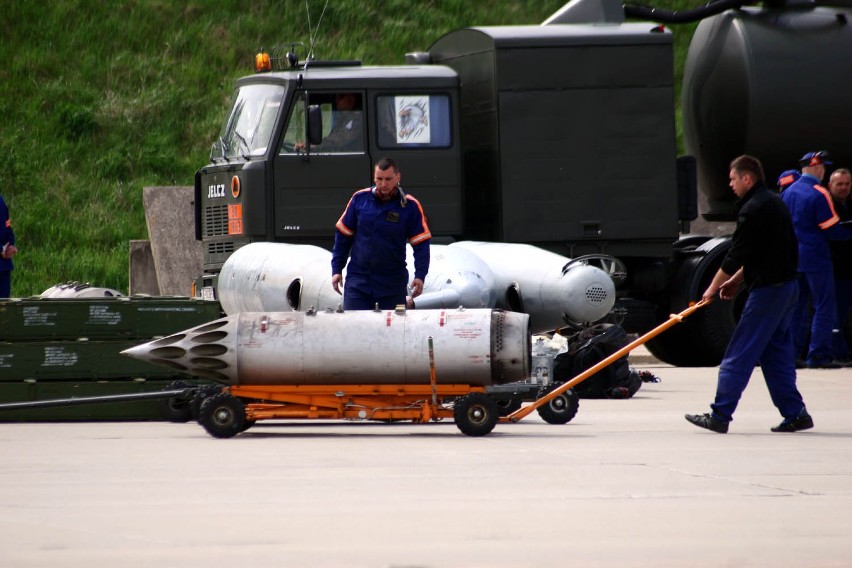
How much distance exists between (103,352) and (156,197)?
36.1 feet

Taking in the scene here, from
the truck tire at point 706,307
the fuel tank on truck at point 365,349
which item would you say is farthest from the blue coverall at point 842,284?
the fuel tank on truck at point 365,349

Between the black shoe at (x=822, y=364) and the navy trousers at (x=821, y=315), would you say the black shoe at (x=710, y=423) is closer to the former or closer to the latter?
the navy trousers at (x=821, y=315)

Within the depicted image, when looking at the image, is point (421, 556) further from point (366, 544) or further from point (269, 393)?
point (269, 393)

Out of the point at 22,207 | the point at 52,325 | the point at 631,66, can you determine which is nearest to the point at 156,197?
the point at 22,207

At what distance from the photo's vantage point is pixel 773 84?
16.4 meters

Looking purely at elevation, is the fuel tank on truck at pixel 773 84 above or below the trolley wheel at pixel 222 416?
above

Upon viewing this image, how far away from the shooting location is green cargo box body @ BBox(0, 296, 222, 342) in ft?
37.5

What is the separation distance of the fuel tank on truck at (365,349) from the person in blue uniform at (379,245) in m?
0.99

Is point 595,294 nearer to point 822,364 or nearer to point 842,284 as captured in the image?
point 822,364

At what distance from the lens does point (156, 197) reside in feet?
72.7

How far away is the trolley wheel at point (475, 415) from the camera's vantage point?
31.9 feet

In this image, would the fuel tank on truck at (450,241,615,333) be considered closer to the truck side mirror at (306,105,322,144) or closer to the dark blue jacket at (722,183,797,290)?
the truck side mirror at (306,105,322,144)

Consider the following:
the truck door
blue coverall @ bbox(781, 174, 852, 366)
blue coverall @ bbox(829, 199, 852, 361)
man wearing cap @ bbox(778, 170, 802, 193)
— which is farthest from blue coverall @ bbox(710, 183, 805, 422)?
blue coverall @ bbox(829, 199, 852, 361)

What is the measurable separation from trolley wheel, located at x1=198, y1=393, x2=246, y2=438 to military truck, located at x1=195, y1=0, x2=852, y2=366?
18.5 ft
